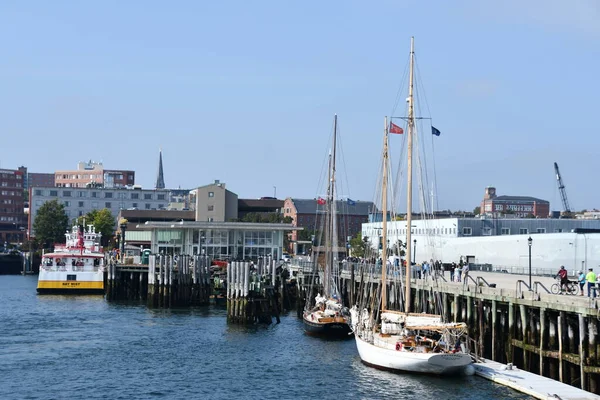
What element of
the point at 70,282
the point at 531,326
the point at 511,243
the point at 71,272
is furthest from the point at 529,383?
the point at 71,272

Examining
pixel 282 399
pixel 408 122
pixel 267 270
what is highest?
pixel 408 122

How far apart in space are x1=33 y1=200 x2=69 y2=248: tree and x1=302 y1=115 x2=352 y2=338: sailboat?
379 ft

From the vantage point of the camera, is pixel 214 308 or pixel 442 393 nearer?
pixel 442 393

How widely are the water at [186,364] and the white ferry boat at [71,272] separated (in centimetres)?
2512

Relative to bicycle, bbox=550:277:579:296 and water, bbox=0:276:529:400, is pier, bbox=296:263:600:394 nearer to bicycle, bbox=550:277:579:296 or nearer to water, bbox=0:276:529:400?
bicycle, bbox=550:277:579:296

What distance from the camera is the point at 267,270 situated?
293 feet

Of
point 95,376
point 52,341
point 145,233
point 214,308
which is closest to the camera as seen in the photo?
point 95,376

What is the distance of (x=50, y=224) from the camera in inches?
7613

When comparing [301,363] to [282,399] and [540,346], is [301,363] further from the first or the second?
[540,346]

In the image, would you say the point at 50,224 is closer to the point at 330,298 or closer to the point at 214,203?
the point at 214,203

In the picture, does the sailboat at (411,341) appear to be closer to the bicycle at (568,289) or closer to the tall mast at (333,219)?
the bicycle at (568,289)

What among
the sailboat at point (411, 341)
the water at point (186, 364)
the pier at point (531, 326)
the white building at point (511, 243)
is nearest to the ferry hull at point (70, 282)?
the water at point (186, 364)

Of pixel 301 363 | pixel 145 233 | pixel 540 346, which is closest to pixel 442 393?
pixel 540 346

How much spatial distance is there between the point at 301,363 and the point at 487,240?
46.1 meters
